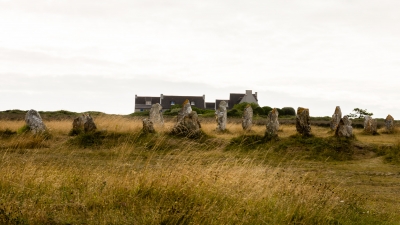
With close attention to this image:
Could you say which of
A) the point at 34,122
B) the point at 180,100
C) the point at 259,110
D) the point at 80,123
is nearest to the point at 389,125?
the point at 80,123

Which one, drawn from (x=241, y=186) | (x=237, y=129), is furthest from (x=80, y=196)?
(x=237, y=129)

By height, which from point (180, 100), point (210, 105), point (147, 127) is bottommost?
point (147, 127)

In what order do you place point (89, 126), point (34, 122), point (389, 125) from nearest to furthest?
point (89, 126)
point (34, 122)
point (389, 125)

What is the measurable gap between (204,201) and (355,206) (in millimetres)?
3446

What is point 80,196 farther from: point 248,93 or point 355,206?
point 248,93

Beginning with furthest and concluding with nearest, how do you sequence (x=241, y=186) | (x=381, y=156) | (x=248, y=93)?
(x=248, y=93)
(x=381, y=156)
(x=241, y=186)

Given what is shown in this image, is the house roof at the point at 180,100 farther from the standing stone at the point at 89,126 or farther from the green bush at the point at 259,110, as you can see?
the standing stone at the point at 89,126

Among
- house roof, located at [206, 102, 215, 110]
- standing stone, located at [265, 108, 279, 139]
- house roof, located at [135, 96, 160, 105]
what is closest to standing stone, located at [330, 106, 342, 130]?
standing stone, located at [265, 108, 279, 139]

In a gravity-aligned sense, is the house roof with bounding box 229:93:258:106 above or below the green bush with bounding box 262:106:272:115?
above

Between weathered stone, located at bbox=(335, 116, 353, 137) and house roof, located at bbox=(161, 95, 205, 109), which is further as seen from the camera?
house roof, located at bbox=(161, 95, 205, 109)

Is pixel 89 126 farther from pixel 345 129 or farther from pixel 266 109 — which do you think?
pixel 266 109

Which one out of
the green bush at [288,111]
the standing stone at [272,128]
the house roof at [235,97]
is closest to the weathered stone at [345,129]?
the standing stone at [272,128]

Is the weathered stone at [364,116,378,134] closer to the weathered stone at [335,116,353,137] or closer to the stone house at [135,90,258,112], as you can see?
the weathered stone at [335,116,353,137]

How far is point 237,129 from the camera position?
28453 millimetres
